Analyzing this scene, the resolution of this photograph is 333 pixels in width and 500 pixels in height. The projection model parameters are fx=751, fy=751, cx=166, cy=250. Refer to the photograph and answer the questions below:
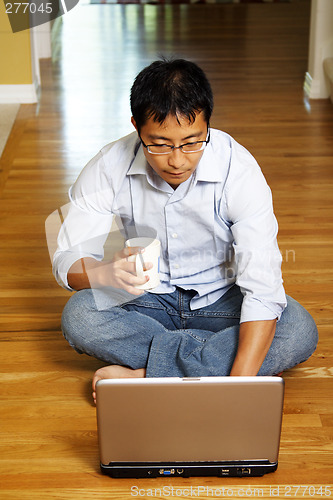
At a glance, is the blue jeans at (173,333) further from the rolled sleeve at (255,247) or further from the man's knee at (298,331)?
the rolled sleeve at (255,247)

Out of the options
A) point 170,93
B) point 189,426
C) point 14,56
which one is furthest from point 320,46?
point 189,426

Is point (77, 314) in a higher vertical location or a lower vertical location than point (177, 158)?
lower

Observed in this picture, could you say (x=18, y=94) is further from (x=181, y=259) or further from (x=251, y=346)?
(x=251, y=346)

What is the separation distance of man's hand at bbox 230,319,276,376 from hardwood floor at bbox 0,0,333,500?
0.20 m

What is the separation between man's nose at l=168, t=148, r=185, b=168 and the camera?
146cm

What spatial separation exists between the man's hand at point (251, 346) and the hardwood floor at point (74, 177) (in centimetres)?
20

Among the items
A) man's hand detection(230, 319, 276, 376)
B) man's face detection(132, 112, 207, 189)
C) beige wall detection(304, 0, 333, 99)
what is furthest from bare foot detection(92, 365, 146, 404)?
beige wall detection(304, 0, 333, 99)

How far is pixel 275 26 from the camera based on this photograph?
18.9 ft

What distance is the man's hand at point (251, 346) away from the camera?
1.53 m

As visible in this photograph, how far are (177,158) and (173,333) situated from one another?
1.42 feet

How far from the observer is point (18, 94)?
4.00 metres

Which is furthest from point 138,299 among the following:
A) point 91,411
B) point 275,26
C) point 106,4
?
point 106,4

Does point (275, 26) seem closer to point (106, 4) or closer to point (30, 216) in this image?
point (106, 4)

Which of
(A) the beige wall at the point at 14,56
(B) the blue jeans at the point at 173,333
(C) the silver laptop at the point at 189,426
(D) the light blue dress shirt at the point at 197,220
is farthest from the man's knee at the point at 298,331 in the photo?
(A) the beige wall at the point at 14,56
